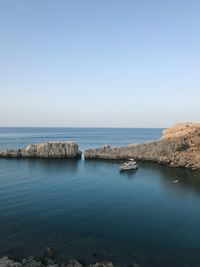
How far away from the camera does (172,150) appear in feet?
466

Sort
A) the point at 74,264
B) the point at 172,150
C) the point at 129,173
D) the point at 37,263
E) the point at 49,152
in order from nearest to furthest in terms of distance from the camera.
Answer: the point at 37,263 < the point at 74,264 < the point at 129,173 < the point at 172,150 < the point at 49,152

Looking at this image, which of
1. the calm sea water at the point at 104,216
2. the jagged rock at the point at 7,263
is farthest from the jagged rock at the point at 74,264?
the jagged rock at the point at 7,263

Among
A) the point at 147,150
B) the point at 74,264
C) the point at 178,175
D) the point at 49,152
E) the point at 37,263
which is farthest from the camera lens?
the point at 49,152

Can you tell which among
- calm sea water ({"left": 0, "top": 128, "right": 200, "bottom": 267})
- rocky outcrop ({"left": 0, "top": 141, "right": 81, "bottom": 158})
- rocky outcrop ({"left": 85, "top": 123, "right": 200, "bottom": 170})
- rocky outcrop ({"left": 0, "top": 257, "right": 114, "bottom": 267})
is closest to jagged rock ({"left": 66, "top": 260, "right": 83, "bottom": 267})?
→ rocky outcrop ({"left": 0, "top": 257, "right": 114, "bottom": 267})

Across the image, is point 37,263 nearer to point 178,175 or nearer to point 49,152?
point 178,175

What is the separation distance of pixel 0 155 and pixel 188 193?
316ft

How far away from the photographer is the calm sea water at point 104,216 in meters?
50.1

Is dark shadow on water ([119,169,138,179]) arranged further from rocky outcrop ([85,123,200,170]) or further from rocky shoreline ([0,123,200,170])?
rocky shoreline ([0,123,200,170])

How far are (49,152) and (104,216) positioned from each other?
9157 centimetres

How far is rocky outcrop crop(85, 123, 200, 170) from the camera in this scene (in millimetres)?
130125

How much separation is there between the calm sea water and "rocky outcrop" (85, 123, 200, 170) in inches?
572

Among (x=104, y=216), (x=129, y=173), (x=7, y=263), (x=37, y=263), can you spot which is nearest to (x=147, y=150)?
(x=129, y=173)

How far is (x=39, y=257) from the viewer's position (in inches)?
1842

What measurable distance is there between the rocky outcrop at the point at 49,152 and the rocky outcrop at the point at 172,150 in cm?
744
